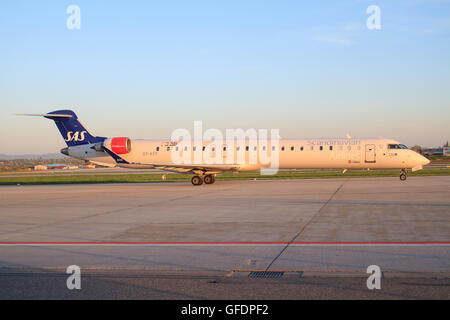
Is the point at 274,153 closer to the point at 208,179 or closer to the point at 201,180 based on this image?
the point at 208,179

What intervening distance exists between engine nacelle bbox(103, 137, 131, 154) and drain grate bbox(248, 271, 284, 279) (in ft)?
80.6

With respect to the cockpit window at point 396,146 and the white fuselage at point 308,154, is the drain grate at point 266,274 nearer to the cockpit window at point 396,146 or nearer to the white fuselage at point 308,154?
the white fuselage at point 308,154

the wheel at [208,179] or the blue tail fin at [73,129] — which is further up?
the blue tail fin at [73,129]

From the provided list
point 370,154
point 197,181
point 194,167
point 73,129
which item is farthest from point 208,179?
point 73,129

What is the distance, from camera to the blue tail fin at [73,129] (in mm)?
31594

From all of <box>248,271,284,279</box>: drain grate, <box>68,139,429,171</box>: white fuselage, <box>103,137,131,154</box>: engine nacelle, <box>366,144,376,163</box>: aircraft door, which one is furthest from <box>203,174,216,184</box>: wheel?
<box>248,271,284,279</box>: drain grate

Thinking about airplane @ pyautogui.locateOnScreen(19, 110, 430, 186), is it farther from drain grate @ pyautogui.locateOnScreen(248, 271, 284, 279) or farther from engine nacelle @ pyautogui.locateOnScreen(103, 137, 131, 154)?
drain grate @ pyautogui.locateOnScreen(248, 271, 284, 279)

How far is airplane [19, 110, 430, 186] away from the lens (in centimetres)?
2770

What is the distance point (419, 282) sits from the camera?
250 inches

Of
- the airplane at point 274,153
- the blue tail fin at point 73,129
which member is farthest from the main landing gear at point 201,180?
the blue tail fin at point 73,129

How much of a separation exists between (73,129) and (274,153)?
45.9 feet

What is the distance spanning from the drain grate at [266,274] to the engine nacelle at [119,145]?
24.6m

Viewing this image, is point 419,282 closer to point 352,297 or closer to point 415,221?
point 352,297
